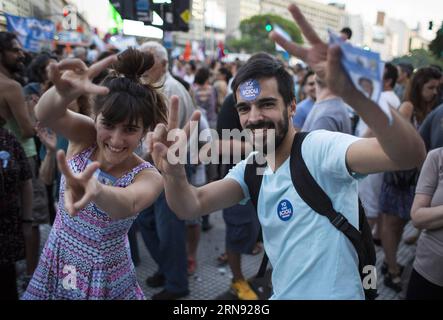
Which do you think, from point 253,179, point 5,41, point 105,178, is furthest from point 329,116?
point 5,41

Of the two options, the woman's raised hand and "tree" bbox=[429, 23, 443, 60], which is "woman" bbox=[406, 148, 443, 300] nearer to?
"tree" bbox=[429, 23, 443, 60]

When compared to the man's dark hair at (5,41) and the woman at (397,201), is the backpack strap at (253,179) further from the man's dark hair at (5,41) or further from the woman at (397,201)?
the man's dark hair at (5,41)

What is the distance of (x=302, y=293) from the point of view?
1.39 m

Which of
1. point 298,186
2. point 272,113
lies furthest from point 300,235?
point 272,113

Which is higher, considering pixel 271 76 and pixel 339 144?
pixel 271 76

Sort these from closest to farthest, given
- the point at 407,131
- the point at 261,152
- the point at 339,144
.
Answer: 1. the point at 407,131
2. the point at 339,144
3. the point at 261,152

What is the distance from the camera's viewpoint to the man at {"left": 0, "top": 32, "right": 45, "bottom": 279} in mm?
2994

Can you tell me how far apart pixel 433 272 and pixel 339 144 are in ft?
3.97

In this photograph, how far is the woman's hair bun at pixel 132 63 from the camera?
184 cm

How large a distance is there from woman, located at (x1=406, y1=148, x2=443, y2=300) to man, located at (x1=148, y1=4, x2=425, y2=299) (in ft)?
2.78

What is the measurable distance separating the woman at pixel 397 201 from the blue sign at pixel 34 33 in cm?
595
